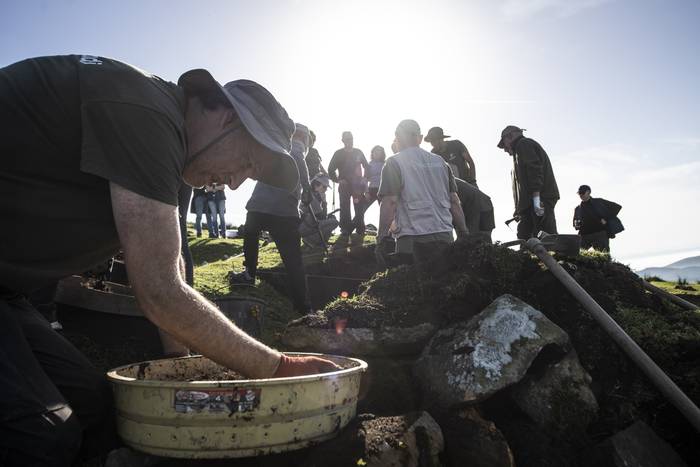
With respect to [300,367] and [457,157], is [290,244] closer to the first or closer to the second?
[300,367]

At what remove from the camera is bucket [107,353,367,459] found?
182cm

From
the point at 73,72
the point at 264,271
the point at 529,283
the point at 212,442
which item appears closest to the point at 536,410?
the point at 529,283

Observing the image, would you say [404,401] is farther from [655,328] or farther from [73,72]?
[73,72]

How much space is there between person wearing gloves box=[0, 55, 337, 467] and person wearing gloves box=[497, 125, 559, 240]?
6170 mm

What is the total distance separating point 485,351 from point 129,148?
226 cm

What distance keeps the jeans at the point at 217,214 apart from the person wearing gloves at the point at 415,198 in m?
9.06

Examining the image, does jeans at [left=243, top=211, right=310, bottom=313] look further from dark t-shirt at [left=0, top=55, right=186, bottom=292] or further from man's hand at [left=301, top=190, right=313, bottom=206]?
dark t-shirt at [left=0, top=55, right=186, bottom=292]

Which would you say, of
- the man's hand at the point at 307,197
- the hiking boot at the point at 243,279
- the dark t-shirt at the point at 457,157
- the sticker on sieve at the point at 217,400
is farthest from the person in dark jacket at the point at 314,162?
the sticker on sieve at the point at 217,400

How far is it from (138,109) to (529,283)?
10.3 ft

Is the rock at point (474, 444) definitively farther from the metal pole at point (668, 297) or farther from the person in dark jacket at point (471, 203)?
the person in dark jacket at point (471, 203)

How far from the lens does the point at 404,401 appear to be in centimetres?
279

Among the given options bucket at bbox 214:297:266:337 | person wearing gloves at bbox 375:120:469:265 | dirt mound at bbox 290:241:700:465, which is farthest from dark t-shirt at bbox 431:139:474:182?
bucket at bbox 214:297:266:337

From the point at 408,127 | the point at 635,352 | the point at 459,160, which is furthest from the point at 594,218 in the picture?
the point at 635,352

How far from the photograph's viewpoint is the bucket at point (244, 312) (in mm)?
4059
